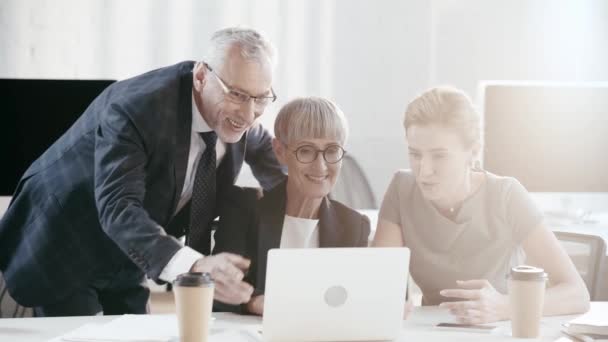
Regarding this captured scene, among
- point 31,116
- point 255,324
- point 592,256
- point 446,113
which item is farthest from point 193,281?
point 31,116

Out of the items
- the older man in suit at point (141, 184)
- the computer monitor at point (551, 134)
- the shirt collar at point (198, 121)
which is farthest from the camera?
the computer monitor at point (551, 134)

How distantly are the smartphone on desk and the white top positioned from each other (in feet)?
1.66

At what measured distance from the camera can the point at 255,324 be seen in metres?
1.75

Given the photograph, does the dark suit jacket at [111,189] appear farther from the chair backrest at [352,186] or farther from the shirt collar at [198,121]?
the chair backrest at [352,186]

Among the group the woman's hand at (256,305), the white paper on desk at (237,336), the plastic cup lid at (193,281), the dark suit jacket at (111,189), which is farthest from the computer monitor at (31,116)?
the plastic cup lid at (193,281)

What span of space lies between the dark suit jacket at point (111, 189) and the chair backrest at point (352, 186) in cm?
107

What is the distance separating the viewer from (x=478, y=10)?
4906 millimetres

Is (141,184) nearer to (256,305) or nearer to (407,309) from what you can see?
(256,305)

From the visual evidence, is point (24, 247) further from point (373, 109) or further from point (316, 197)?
point (373, 109)

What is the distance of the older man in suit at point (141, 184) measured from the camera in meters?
1.99

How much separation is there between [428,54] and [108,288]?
9.54 ft

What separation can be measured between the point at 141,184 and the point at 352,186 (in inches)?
60.8

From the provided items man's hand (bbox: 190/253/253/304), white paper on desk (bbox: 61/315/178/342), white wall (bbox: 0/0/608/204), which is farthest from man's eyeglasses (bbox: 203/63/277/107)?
white wall (bbox: 0/0/608/204)

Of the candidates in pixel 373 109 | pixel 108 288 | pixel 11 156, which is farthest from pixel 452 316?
pixel 373 109
